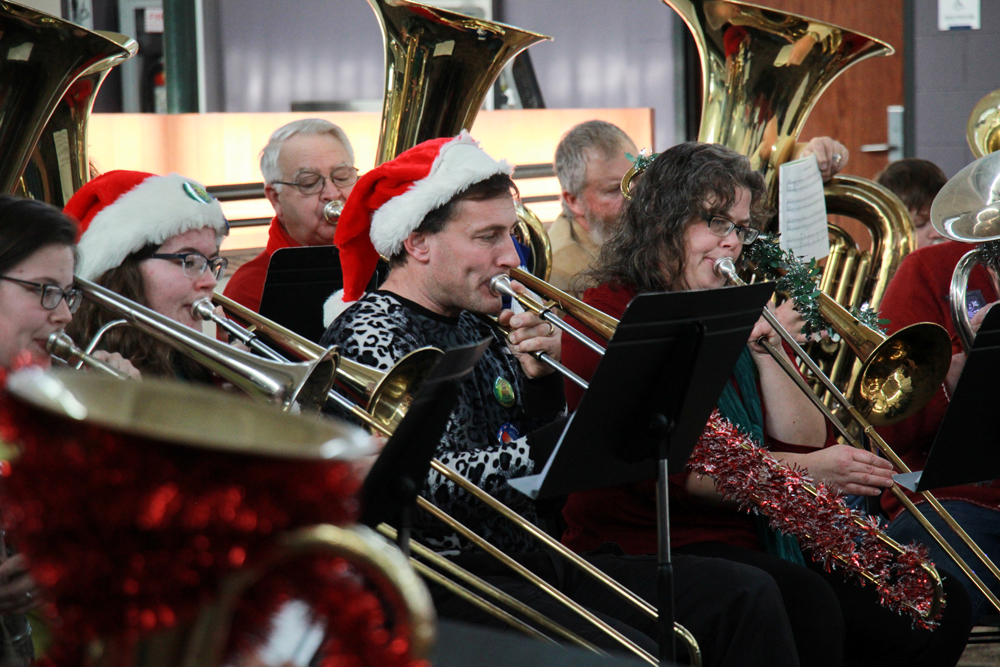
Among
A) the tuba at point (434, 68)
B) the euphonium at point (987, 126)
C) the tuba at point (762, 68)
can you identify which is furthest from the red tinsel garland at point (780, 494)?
the euphonium at point (987, 126)

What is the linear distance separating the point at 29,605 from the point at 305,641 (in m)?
0.67

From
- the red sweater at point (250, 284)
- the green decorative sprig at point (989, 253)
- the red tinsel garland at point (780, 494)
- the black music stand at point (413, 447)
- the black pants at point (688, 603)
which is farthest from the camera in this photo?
the red sweater at point (250, 284)

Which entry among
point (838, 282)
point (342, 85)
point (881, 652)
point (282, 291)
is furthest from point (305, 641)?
point (342, 85)

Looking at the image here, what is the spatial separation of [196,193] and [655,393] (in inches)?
42.6

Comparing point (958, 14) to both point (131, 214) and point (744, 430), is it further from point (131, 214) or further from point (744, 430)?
point (131, 214)

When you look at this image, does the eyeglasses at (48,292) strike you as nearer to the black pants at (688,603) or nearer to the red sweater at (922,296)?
the black pants at (688,603)

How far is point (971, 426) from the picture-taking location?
6.05 ft

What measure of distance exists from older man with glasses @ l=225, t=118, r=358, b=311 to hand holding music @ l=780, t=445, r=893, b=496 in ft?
5.13

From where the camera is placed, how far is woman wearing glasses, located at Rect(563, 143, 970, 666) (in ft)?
6.52

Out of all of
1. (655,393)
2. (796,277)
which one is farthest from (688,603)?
(796,277)

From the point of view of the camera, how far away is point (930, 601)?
2055 mm

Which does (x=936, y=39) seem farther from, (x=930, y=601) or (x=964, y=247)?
(x=930, y=601)

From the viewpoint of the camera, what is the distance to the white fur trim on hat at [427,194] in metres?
2.04

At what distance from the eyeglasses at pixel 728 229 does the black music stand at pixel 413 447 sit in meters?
1.08
